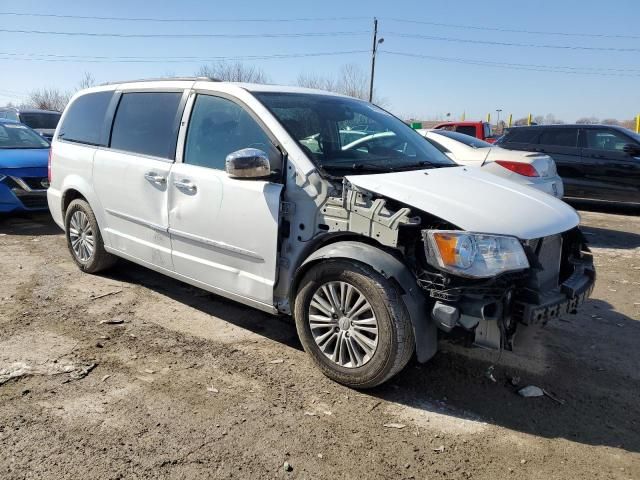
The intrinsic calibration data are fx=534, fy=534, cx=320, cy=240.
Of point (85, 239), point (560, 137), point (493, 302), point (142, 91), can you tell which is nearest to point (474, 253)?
point (493, 302)

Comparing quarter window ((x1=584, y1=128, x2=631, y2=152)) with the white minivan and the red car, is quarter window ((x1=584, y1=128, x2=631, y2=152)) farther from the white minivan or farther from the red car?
the white minivan

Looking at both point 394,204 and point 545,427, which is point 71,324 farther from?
point 545,427

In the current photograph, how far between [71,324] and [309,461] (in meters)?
2.54

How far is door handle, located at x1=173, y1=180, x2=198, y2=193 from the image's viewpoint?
12.8 ft

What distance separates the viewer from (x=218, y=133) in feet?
12.9

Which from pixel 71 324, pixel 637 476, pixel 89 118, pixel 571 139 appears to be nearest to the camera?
pixel 637 476

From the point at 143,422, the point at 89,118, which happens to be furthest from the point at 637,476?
the point at 89,118

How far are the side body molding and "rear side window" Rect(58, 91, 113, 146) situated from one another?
3031 millimetres

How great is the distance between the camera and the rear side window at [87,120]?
5.04 meters

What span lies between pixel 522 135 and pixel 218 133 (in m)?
8.21

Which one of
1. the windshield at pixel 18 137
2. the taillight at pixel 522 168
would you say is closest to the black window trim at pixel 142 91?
the taillight at pixel 522 168

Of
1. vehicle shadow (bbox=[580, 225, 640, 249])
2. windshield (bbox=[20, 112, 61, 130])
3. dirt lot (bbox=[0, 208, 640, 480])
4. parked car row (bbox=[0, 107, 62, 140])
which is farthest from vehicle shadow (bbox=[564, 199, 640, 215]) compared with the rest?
windshield (bbox=[20, 112, 61, 130])

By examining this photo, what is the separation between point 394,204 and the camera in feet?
10.5

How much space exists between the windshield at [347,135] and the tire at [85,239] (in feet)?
7.79
